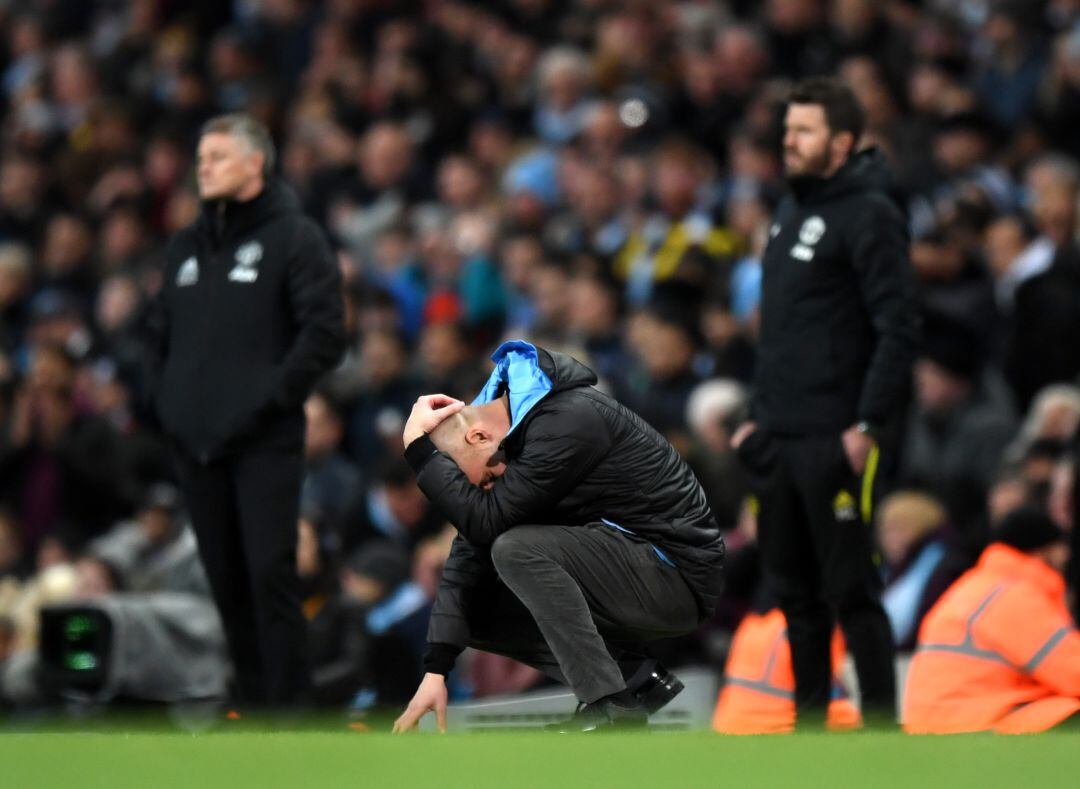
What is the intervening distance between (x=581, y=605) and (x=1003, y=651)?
213cm

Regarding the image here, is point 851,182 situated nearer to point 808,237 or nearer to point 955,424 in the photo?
point 808,237

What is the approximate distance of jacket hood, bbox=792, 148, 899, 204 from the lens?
6.96 meters

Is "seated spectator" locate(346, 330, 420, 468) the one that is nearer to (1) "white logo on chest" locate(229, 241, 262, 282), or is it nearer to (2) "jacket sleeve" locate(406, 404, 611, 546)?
(1) "white logo on chest" locate(229, 241, 262, 282)

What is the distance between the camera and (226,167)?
7.30 meters

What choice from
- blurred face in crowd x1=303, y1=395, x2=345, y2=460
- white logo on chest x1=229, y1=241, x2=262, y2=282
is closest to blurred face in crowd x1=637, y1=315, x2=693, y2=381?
blurred face in crowd x1=303, y1=395, x2=345, y2=460

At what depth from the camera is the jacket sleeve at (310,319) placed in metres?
7.12

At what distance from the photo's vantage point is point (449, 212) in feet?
44.3

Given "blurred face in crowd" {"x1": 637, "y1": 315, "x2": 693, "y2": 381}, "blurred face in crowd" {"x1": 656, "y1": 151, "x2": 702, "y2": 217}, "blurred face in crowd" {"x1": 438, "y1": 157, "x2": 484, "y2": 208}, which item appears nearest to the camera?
"blurred face in crowd" {"x1": 637, "y1": 315, "x2": 693, "y2": 381}

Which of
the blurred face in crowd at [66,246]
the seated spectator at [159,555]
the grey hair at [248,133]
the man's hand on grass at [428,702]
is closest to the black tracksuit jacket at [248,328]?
the grey hair at [248,133]

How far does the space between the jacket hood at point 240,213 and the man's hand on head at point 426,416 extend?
1878 millimetres

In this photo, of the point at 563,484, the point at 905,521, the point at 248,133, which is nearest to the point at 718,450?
the point at 905,521

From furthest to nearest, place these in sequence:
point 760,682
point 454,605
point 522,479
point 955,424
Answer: point 955,424, point 760,682, point 454,605, point 522,479

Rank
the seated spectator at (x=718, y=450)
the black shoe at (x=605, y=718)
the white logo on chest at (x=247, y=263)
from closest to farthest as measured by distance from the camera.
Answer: the black shoe at (x=605, y=718) < the white logo on chest at (x=247, y=263) < the seated spectator at (x=718, y=450)

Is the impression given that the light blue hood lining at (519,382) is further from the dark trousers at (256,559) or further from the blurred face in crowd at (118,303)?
the blurred face in crowd at (118,303)
